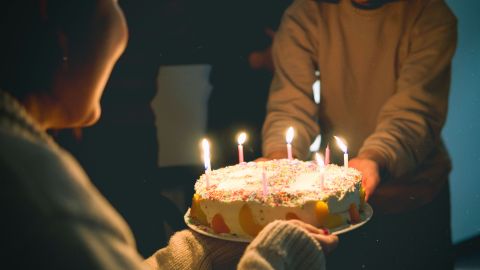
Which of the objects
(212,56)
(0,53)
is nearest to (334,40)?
(212,56)

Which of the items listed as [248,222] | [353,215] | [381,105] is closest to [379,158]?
[381,105]

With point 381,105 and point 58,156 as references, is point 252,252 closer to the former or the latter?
point 58,156

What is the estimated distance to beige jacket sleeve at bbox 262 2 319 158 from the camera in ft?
8.46

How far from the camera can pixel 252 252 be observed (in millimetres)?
1427

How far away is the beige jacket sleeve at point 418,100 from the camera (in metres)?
2.45

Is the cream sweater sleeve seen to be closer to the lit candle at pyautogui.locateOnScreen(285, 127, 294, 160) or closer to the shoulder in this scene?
the lit candle at pyautogui.locateOnScreen(285, 127, 294, 160)

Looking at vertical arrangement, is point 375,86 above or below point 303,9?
below

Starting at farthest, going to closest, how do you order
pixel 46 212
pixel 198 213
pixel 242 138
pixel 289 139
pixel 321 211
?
1. pixel 242 138
2. pixel 289 139
3. pixel 198 213
4. pixel 321 211
5. pixel 46 212

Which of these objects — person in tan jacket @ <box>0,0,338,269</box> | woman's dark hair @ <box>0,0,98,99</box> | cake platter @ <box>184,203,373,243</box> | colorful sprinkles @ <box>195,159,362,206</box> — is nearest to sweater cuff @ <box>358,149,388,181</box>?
colorful sprinkles @ <box>195,159,362,206</box>

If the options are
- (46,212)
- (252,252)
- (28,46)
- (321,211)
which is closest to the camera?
(46,212)

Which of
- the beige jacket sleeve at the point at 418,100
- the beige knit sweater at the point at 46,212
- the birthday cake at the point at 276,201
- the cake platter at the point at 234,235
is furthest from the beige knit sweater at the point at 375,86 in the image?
the beige knit sweater at the point at 46,212

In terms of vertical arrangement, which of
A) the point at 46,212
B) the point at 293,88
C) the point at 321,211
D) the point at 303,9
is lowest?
the point at 321,211

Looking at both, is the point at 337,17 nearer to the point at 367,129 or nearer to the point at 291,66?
the point at 291,66

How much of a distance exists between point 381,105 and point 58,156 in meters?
1.84
